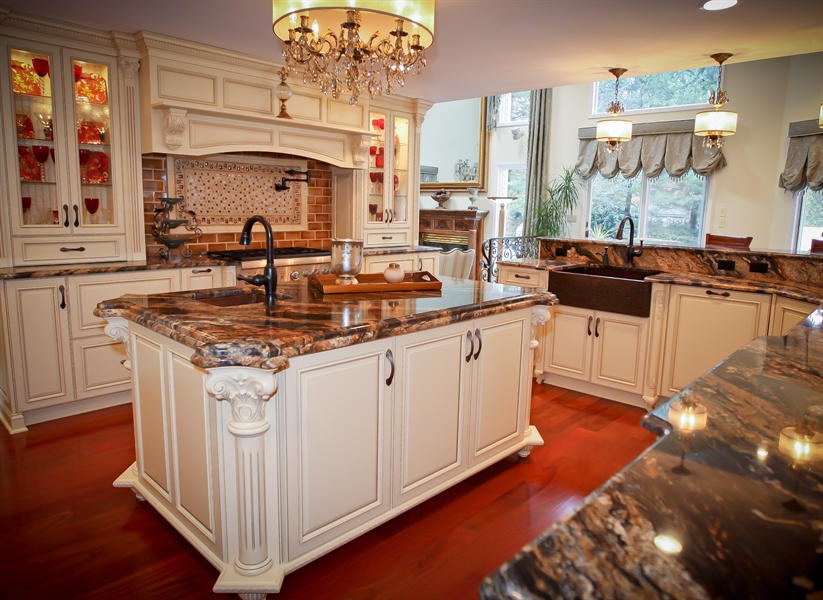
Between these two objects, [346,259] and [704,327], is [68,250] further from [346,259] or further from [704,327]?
[704,327]

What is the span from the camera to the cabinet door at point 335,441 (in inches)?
74.5

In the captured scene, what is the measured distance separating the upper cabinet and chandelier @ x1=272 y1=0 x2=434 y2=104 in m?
1.73

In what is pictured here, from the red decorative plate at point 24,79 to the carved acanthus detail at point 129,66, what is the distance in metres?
0.50

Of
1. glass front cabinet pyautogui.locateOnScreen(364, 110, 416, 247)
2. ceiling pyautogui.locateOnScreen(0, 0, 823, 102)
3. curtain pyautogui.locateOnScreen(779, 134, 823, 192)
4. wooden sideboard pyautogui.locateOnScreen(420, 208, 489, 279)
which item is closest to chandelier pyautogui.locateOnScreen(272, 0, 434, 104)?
ceiling pyautogui.locateOnScreen(0, 0, 823, 102)

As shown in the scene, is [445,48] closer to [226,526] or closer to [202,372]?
[202,372]

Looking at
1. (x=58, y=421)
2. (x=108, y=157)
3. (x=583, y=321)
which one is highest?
(x=108, y=157)

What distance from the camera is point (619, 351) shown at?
389 centimetres

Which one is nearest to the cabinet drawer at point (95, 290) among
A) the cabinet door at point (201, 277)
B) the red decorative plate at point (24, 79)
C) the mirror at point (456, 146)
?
the cabinet door at point (201, 277)

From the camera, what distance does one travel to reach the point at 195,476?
79.0 inches

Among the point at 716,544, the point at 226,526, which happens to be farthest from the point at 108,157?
the point at 716,544

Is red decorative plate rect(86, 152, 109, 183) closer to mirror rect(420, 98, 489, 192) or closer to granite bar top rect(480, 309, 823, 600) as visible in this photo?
granite bar top rect(480, 309, 823, 600)

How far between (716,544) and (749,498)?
173 millimetres

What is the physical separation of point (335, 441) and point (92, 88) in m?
3.00

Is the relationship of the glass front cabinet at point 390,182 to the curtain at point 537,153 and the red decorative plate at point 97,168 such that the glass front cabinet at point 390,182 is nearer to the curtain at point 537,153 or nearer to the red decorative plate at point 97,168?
the red decorative plate at point 97,168
